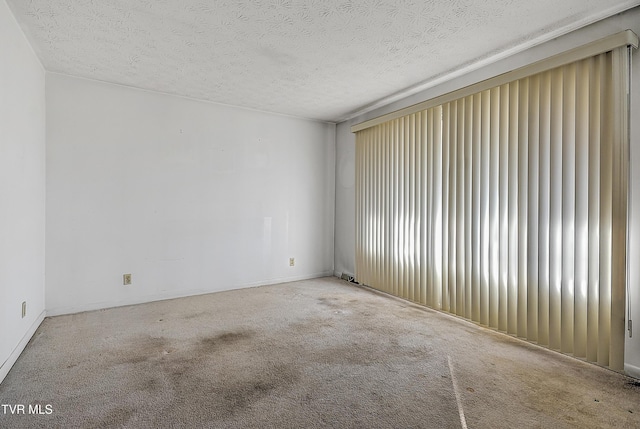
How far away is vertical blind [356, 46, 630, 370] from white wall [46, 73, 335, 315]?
1584 millimetres

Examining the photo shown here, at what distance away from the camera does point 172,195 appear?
401 centimetres

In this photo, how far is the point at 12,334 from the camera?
239cm

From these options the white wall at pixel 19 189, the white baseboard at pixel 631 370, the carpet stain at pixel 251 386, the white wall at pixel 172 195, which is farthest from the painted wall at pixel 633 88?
the white wall at pixel 19 189

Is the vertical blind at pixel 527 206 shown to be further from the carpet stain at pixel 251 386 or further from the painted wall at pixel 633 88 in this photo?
the carpet stain at pixel 251 386

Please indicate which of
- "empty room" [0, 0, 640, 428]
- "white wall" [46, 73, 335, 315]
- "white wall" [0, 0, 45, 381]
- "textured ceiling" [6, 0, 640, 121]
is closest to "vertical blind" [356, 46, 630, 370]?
"empty room" [0, 0, 640, 428]

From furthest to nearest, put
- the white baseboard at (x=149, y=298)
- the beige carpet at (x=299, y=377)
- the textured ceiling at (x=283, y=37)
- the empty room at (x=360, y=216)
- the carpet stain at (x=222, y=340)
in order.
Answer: the white baseboard at (x=149, y=298) → the carpet stain at (x=222, y=340) → the textured ceiling at (x=283, y=37) → the empty room at (x=360, y=216) → the beige carpet at (x=299, y=377)

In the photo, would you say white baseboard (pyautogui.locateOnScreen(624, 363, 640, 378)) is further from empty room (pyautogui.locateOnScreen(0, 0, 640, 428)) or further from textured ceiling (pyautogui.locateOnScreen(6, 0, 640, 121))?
textured ceiling (pyautogui.locateOnScreen(6, 0, 640, 121))

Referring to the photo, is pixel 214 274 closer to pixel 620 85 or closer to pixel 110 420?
pixel 110 420

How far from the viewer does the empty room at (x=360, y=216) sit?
82.2 inches

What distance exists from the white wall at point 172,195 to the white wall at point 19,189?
0.22 m

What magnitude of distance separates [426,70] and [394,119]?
83 centimetres

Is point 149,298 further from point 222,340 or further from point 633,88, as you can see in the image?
point 633,88

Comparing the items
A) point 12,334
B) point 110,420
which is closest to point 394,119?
point 110,420

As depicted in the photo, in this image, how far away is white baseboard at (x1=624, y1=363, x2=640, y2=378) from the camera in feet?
7.14
